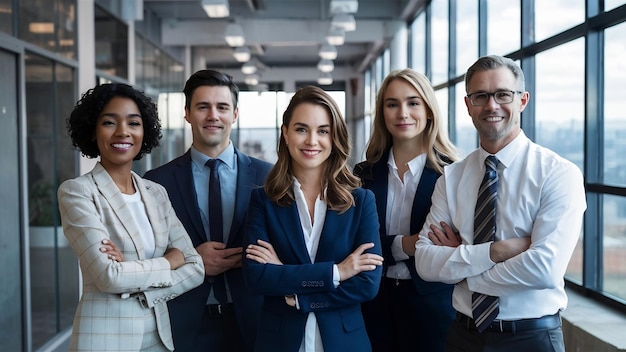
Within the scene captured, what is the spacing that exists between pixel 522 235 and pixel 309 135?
85 centimetres

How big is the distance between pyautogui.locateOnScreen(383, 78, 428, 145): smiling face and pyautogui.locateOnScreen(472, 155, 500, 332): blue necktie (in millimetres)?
513

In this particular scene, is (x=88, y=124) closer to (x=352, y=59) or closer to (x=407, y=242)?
(x=407, y=242)

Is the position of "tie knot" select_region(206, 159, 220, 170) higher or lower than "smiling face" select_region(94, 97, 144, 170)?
lower

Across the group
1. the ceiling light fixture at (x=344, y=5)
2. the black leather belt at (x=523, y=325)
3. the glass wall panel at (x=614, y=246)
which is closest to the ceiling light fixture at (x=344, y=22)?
the ceiling light fixture at (x=344, y=5)

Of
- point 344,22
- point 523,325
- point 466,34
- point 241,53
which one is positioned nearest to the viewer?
point 523,325

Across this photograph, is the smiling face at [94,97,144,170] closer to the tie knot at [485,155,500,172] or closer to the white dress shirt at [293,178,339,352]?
the white dress shirt at [293,178,339,352]

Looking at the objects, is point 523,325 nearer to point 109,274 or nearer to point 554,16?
point 109,274

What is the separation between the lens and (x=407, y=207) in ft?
9.29

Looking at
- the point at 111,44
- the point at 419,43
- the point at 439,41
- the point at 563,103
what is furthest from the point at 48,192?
the point at 419,43

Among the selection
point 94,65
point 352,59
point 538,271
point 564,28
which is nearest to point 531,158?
point 538,271

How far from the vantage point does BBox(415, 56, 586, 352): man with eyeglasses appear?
7.03 ft

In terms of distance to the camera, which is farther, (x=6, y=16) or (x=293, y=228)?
(x=6, y=16)

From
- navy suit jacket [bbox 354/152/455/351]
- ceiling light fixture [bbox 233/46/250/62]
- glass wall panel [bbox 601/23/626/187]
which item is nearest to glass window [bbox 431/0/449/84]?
→ glass wall panel [bbox 601/23/626/187]

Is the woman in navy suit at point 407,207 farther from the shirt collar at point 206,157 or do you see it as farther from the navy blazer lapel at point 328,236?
the shirt collar at point 206,157
